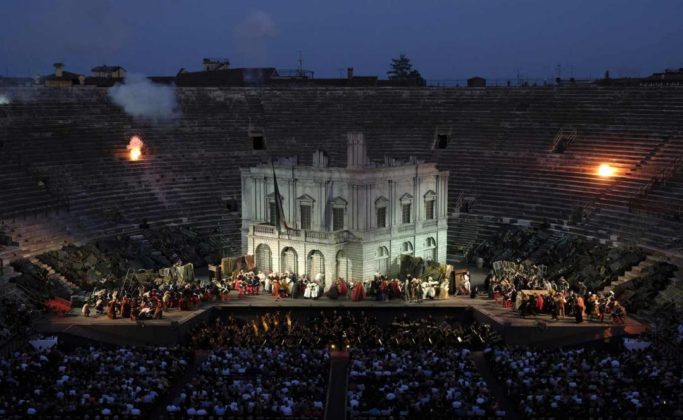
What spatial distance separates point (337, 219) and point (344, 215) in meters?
0.48

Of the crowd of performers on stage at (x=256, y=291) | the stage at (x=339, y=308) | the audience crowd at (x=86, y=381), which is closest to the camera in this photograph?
the audience crowd at (x=86, y=381)

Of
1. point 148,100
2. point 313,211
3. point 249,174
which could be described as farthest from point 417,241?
point 148,100

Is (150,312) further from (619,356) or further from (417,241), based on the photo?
(619,356)

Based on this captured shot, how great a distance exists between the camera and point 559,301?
44.3 m

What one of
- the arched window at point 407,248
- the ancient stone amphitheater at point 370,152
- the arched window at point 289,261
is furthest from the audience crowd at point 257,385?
the ancient stone amphitheater at point 370,152

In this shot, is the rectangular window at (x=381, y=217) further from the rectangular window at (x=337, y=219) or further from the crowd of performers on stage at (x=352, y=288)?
the crowd of performers on stage at (x=352, y=288)

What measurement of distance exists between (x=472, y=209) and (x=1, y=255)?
27.7 m

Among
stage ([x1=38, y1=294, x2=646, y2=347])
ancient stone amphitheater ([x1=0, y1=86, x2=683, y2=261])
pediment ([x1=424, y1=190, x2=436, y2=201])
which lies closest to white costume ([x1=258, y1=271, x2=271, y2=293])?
stage ([x1=38, y1=294, x2=646, y2=347])

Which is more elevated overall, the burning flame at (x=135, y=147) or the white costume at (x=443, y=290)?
the burning flame at (x=135, y=147)

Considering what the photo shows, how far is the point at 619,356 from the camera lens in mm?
36469

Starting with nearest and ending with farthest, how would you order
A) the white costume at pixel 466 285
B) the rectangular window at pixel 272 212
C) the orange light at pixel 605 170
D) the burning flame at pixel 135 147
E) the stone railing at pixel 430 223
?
the white costume at pixel 466 285, the rectangular window at pixel 272 212, the stone railing at pixel 430 223, the orange light at pixel 605 170, the burning flame at pixel 135 147

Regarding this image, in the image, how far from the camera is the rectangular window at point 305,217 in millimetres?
52062

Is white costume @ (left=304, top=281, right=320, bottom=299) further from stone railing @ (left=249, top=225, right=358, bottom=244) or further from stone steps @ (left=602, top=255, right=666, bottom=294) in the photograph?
stone steps @ (left=602, top=255, right=666, bottom=294)

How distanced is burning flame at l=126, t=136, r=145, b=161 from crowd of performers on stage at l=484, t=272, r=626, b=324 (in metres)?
27.2
